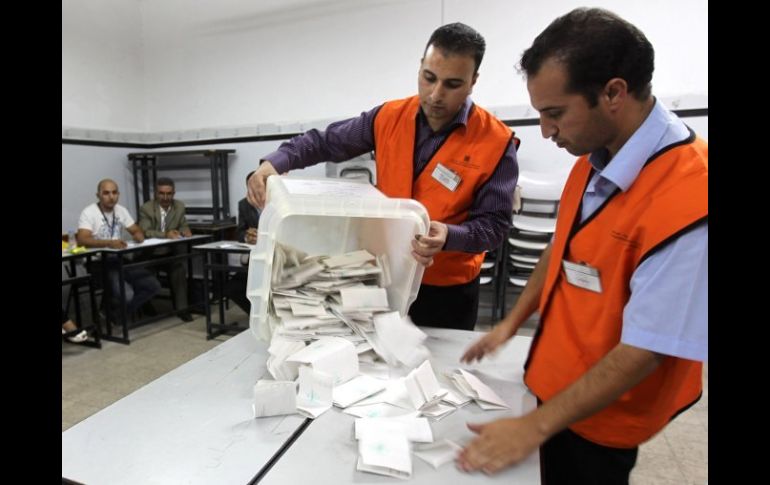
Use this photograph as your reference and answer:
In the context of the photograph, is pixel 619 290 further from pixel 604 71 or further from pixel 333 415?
pixel 333 415

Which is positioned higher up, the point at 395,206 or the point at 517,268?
the point at 395,206

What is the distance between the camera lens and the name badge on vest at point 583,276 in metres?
0.77

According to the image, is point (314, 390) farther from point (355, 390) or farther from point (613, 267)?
point (613, 267)

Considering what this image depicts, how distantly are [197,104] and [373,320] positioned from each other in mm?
4671

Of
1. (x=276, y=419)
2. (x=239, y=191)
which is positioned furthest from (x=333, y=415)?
(x=239, y=191)

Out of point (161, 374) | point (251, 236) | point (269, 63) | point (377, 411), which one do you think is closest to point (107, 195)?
point (251, 236)

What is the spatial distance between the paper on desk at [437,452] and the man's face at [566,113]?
59cm

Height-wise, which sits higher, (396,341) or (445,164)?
(445,164)

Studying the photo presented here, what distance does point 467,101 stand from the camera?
1.31 meters

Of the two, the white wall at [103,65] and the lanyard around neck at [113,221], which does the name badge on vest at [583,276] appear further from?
the white wall at [103,65]

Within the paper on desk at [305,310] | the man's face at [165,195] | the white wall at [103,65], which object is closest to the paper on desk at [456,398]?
the paper on desk at [305,310]

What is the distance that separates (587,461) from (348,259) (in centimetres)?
70

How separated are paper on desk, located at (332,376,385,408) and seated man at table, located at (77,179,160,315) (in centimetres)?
323

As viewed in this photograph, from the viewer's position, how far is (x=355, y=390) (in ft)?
2.87
